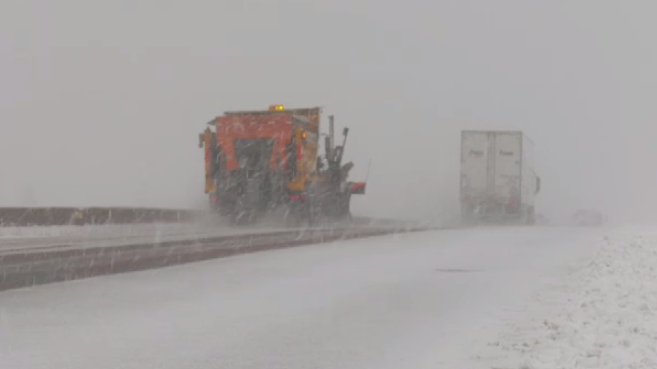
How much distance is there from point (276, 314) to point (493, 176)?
1214 inches

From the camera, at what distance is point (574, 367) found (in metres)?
5.73

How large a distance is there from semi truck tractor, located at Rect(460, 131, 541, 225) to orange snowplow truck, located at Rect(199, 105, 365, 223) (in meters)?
13.7

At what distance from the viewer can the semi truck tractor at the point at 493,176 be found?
3769 centimetres

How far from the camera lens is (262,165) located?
81.9 ft

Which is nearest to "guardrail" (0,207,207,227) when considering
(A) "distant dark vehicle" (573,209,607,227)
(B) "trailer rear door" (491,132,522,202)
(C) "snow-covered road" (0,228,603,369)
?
(C) "snow-covered road" (0,228,603,369)

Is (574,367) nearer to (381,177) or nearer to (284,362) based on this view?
(284,362)

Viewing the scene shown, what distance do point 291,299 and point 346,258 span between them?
4.52m

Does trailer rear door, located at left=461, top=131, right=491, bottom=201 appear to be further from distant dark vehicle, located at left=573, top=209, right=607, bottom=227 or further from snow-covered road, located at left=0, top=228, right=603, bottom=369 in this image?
snow-covered road, located at left=0, top=228, right=603, bottom=369

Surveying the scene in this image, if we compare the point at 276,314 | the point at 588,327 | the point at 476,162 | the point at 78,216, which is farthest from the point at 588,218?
the point at 588,327

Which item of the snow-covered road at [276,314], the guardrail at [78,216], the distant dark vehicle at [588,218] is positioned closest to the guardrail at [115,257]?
the snow-covered road at [276,314]

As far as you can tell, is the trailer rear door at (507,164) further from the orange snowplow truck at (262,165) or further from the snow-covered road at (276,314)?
the snow-covered road at (276,314)

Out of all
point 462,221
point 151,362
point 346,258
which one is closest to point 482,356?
point 151,362

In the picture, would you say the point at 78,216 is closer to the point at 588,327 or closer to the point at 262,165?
the point at 262,165

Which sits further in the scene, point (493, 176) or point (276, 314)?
point (493, 176)
